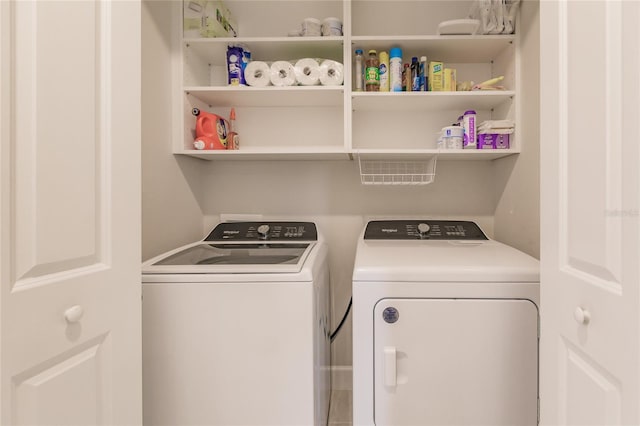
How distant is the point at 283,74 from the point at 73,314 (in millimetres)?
1505

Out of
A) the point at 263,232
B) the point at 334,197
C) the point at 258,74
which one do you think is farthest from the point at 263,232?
the point at 258,74

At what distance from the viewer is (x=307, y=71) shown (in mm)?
1903

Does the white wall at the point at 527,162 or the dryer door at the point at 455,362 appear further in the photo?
the white wall at the point at 527,162

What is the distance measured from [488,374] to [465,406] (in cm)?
14

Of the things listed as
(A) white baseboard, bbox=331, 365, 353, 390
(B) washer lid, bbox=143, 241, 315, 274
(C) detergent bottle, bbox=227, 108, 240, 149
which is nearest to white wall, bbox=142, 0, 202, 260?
(B) washer lid, bbox=143, 241, 315, 274

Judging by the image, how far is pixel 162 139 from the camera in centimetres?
182

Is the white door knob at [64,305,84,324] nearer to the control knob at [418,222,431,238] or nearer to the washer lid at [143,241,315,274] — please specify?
the washer lid at [143,241,315,274]

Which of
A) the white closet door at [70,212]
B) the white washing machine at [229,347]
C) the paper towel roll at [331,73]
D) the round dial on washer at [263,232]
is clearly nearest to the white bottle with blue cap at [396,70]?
the paper towel roll at [331,73]

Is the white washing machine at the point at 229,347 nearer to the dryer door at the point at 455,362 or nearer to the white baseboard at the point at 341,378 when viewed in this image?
the dryer door at the point at 455,362

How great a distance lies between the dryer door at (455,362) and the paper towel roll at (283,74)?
1.26 meters

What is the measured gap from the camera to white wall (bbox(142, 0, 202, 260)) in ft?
5.48

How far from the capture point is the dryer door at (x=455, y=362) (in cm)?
125
